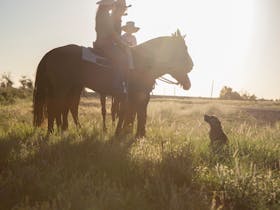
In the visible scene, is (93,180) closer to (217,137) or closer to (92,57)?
(217,137)

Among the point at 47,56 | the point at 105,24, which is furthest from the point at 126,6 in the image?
the point at 47,56

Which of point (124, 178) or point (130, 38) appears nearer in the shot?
point (124, 178)

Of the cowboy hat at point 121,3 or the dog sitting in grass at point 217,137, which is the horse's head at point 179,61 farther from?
the dog sitting in grass at point 217,137

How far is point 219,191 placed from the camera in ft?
18.4

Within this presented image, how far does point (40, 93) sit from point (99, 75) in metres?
1.54

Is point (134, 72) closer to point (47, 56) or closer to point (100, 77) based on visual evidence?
point (100, 77)

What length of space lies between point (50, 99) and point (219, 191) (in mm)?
5588

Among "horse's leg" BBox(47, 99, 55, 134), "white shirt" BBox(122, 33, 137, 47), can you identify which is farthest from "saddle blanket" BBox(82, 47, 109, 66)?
"white shirt" BBox(122, 33, 137, 47)

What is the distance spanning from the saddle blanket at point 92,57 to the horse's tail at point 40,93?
3.27ft

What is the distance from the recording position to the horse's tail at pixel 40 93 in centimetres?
990

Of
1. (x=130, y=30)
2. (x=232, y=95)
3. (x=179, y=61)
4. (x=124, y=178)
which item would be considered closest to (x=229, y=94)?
(x=232, y=95)

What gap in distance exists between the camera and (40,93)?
10078mm

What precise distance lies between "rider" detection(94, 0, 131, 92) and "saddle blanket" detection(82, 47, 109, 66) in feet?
0.51

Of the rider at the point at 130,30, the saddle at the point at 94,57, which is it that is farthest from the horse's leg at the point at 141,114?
the rider at the point at 130,30
